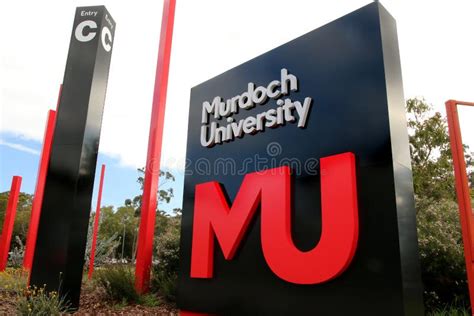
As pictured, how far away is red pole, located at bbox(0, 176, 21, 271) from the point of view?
10.6 m

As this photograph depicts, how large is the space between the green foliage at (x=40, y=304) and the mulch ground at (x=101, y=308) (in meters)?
0.21

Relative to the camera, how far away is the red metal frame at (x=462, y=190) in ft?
10.2

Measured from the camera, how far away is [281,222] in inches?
176

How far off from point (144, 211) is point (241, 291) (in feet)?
9.03

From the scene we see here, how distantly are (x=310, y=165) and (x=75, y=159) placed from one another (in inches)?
144

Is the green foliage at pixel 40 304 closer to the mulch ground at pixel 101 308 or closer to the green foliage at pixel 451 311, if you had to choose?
the mulch ground at pixel 101 308

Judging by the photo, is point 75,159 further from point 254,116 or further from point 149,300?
point 254,116

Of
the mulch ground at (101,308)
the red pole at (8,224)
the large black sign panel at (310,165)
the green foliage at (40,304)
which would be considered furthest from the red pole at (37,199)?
the large black sign panel at (310,165)

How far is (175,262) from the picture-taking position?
6965mm

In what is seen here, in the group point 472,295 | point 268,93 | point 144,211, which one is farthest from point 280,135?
point 144,211

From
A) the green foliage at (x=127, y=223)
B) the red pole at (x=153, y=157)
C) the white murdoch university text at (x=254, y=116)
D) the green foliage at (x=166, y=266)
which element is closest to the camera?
the white murdoch university text at (x=254, y=116)

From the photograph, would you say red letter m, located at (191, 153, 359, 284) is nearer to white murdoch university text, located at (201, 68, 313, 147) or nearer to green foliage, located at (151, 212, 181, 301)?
white murdoch university text, located at (201, 68, 313, 147)

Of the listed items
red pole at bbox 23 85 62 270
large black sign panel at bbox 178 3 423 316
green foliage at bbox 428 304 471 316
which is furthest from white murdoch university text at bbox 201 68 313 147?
red pole at bbox 23 85 62 270

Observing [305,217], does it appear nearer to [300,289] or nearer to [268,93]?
[300,289]
